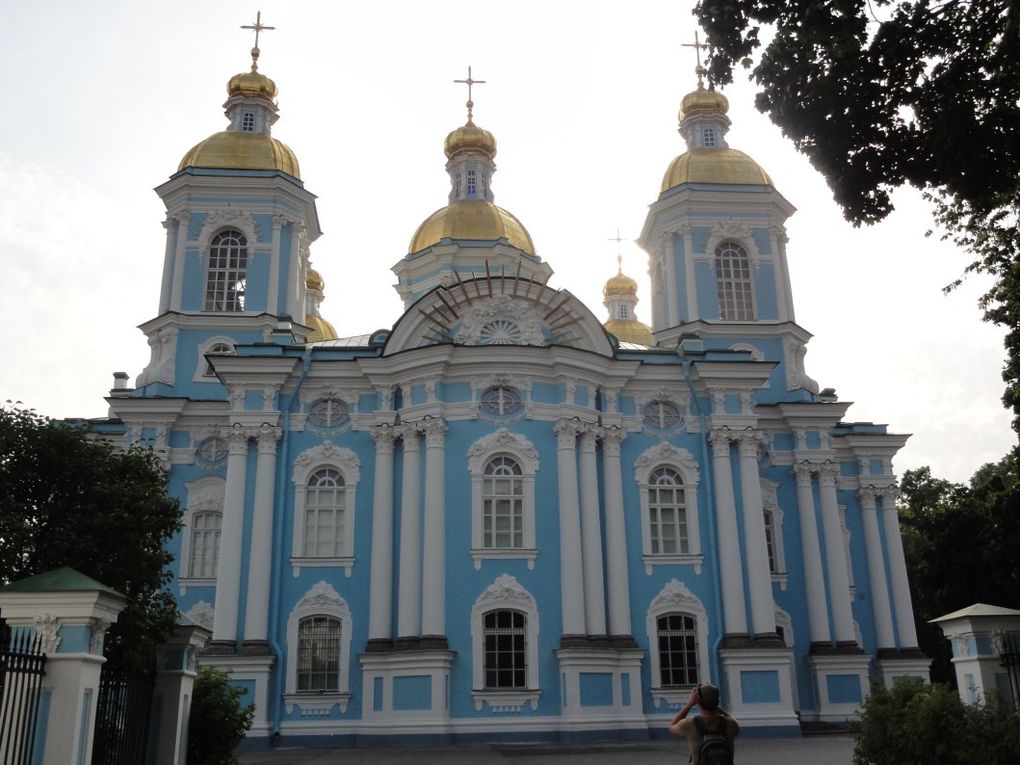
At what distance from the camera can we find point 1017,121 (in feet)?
35.3

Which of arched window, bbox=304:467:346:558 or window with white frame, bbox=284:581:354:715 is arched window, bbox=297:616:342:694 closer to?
window with white frame, bbox=284:581:354:715

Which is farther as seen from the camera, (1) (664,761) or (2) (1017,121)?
(1) (664,761)

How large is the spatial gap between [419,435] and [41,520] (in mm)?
9697

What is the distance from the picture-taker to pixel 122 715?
10.5m

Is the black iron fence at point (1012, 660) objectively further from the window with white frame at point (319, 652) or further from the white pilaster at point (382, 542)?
the window with white frame at point (319, 652)

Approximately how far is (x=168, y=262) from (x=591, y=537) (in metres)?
14.4

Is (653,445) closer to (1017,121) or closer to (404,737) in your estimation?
(404,737)

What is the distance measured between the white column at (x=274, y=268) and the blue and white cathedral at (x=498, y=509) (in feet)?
0.20

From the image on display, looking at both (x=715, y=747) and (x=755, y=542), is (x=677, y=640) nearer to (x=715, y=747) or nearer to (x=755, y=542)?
(x=755, y=542)

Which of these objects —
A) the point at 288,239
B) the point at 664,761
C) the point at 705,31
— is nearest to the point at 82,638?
the point at 705,31

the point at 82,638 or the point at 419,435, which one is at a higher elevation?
the point at 419,435

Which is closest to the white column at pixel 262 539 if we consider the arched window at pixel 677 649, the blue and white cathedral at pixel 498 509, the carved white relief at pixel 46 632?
the blue and white cathedral at pixel 498 509

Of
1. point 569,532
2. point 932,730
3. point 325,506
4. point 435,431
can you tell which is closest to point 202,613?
point 325,506

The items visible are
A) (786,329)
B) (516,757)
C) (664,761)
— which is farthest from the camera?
(786,329)
